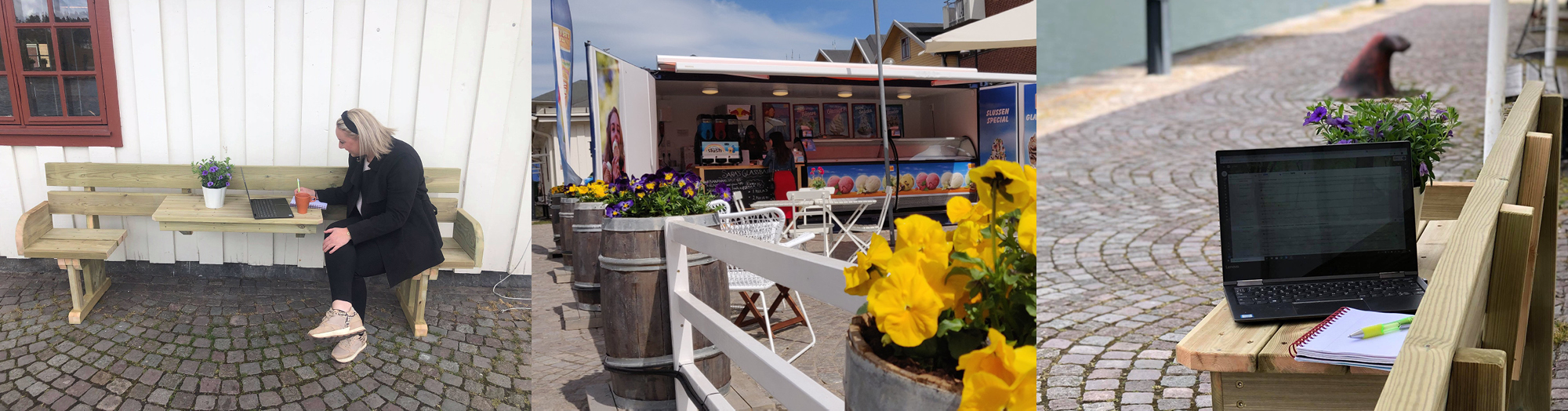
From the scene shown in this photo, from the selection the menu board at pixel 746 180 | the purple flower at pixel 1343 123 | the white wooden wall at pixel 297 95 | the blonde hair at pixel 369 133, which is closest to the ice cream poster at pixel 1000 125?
the menu board at pixel 746 180

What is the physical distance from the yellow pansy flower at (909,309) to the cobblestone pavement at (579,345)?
0.62m

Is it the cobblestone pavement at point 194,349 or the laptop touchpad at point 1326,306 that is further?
the cobblestone pavement at point 194,349

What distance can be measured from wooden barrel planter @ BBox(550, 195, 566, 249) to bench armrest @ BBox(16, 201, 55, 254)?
1.01m

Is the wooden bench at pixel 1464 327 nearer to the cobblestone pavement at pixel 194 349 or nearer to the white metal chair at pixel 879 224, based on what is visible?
the white metal chair at pixel 879 224

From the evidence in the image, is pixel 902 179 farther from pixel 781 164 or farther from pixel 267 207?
pixel 267 207

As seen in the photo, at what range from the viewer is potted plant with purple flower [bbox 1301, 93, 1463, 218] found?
202 cm

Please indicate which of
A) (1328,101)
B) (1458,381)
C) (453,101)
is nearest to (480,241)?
(453,101)

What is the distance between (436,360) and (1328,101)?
2.43m

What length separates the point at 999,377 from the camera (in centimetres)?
71

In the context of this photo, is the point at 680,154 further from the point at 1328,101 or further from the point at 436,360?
the point at 1328,101

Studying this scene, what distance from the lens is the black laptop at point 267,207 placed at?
5.27 ft

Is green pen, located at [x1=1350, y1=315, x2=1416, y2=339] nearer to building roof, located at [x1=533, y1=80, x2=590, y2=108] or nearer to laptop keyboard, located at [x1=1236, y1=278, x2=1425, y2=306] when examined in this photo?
laptop keyboard, located at [x1=1236, y1=278, x2=1425, y2=306]

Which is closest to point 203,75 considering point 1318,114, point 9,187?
point 9,187

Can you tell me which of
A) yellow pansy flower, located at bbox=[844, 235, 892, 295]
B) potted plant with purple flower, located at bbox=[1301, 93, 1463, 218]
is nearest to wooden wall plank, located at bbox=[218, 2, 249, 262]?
yellow pansy flower, located at bbox=[844, 235, 892, 295]
